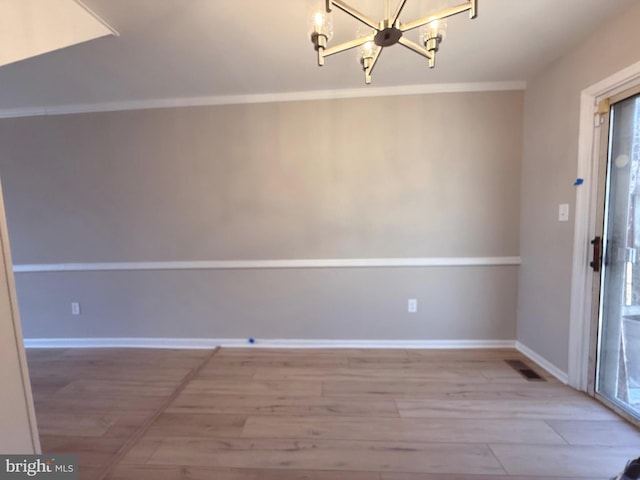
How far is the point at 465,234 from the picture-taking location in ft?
7.88

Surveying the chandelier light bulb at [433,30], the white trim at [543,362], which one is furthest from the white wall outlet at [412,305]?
the chandelier light bulb at [433,30]

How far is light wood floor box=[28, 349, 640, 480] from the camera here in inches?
51.8

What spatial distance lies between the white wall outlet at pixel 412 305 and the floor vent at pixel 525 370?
84 cm

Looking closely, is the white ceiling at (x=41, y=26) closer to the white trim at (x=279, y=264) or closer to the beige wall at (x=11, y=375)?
the beige wall at (x=11, y=375)

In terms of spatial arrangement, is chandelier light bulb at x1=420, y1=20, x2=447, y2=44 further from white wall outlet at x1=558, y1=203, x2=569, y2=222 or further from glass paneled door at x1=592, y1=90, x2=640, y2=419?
white wall outlet at x1=558, y1=203, x2=569, y2=222

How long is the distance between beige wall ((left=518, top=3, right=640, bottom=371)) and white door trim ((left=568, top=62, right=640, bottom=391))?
49 millimetres

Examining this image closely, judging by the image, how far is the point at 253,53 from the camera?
6.04 feet

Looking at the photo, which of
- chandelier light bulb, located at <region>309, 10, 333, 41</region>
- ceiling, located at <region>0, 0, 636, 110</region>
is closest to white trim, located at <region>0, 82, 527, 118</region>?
ceiling, located at <region>0, 0, 636, 110</region>

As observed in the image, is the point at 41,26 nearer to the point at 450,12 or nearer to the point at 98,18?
the point at 98,18

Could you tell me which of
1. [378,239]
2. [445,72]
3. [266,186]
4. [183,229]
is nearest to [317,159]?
[266,186]

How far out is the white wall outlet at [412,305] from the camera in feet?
8.13

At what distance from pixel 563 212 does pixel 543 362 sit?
48.2 inches

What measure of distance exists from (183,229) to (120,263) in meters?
0.73

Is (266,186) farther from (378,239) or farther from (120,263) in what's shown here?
(120,263)
